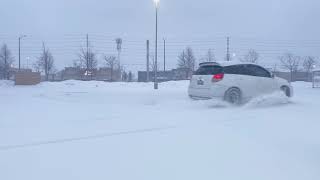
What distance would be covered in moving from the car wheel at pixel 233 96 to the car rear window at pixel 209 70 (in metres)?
0.73

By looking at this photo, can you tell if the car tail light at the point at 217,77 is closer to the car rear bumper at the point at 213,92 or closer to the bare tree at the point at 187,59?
the car rear bumper at the point at 213,92

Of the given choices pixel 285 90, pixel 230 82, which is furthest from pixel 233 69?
pixel 285 90

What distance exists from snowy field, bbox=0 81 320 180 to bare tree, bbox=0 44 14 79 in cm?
4072

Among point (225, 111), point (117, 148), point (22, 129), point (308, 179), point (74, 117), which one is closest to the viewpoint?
point (308, 179)

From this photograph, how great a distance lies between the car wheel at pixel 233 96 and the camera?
11273 millimetres

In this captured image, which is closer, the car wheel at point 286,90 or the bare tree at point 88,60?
the car wheel at point 286,90

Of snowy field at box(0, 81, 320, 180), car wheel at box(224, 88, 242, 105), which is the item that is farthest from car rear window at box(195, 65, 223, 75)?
snowy field at box(0, 81, 320, 180)

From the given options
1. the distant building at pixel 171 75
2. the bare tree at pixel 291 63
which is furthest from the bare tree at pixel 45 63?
the bare tree at pixel 291 63

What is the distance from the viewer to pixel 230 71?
11.4 m

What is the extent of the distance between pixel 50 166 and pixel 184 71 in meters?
46.7

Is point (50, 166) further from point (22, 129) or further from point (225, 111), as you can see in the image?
point (225, 111)

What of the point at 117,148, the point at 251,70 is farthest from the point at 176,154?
the point at 251,70

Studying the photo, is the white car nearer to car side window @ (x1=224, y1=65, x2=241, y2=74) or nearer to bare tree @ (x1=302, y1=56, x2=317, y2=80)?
car side window @ (x1=224, y1=65, x2=241, y2=74)

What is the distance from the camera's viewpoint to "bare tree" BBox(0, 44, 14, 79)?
46344 mm
